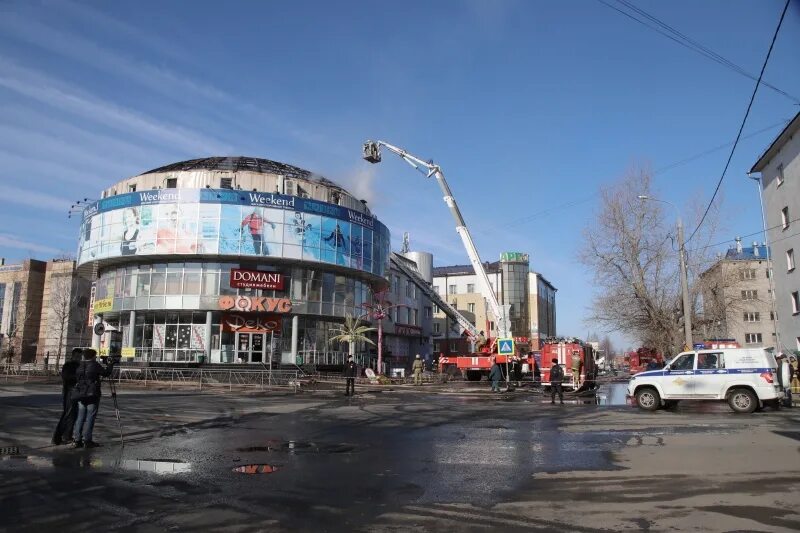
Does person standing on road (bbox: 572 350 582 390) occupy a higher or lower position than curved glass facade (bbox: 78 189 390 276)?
lower

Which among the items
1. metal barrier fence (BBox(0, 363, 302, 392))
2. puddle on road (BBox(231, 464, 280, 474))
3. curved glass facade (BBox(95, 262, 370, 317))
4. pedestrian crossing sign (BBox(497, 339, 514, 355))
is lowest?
puddle on road (BBox(231, 464, 280, 474))

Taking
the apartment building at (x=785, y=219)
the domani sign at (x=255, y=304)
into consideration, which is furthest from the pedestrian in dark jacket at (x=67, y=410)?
the domani sign at (x=255, y=304)

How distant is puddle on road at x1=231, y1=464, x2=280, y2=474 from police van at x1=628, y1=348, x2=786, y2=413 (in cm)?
1388

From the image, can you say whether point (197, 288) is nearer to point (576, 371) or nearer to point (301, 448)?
point (576, 371)

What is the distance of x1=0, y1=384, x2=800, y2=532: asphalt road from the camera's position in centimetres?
617

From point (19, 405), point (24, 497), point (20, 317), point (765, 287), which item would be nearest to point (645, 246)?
point (19, 405)

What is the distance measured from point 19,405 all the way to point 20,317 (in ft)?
228

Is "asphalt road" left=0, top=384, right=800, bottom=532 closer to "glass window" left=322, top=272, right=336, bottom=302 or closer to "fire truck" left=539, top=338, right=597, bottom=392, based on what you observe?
"fire truck" left=539, top=338, right=597, bottom=392

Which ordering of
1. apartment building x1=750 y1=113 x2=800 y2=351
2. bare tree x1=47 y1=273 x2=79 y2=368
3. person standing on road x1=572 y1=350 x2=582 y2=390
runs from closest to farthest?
person standing on road x1=572 y1=350 x2=582 y2=390
apartment building x1=750 y1=113 x2=800 y2=351
bare tree x1=47 y1=273 x2=79 y2=368

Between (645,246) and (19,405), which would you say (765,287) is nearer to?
(645,246)

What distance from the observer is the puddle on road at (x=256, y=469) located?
28.7 ft

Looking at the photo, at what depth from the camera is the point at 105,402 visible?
19859 millimetres

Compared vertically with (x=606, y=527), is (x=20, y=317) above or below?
above

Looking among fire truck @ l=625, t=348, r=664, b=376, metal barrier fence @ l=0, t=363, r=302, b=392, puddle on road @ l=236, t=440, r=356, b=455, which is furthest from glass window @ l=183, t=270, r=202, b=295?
puddle on road @ l=236, t=440, r=356, b=455
